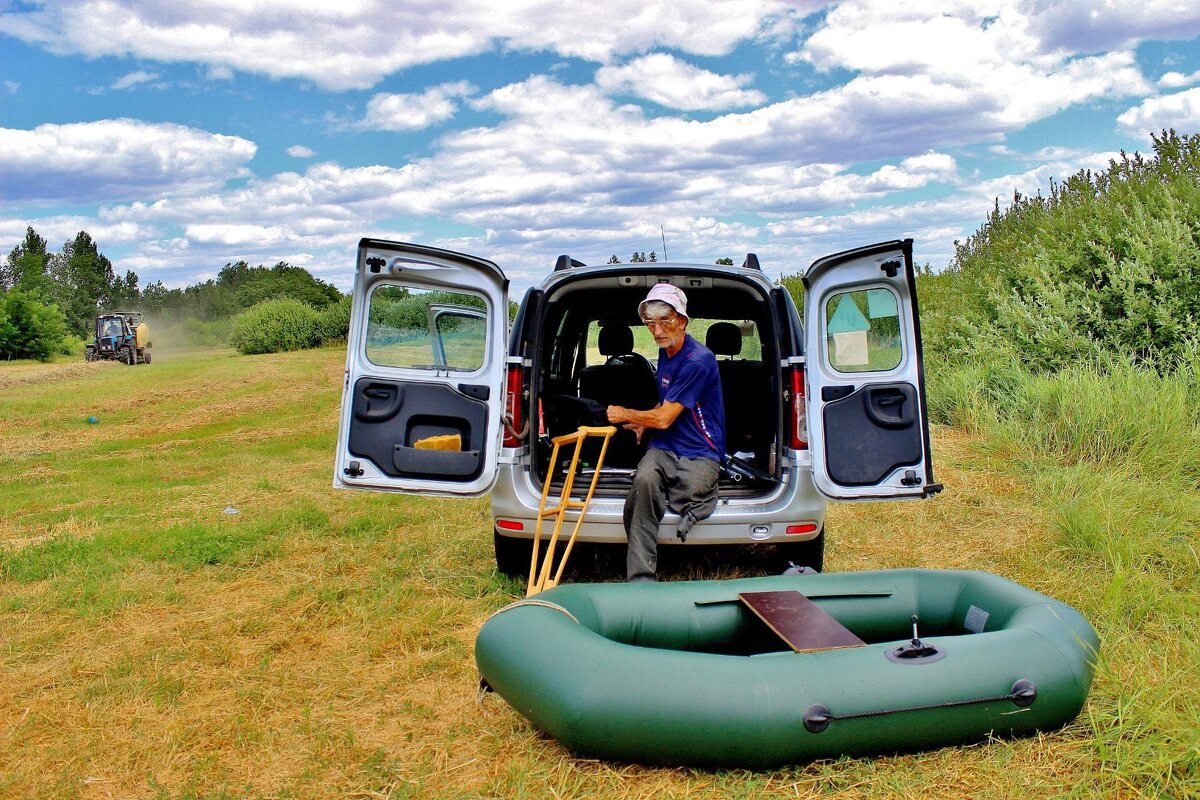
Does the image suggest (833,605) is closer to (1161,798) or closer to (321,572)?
(1161,798)

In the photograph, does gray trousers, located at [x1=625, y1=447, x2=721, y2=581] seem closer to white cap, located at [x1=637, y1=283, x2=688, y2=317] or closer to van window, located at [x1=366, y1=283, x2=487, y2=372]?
white cap, located at [x1=637, y1=283, x2=688, y2=317]

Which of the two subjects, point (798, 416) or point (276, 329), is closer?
point (798, 416)

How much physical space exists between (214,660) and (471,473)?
4.77ft

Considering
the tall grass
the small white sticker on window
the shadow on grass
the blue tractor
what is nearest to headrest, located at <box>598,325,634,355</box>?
the shadow on grass

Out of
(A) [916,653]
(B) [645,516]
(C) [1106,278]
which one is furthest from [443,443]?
(C) [1106,278]

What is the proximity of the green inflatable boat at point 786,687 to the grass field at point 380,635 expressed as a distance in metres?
0.14

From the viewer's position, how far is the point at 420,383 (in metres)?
4.79

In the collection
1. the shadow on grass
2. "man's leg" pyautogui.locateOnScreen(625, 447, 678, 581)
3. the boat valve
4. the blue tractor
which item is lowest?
the shadow on grass

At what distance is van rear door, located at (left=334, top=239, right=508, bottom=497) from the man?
2.29ft

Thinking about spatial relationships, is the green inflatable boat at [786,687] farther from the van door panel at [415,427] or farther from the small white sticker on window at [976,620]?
the van door panel at [415,427]

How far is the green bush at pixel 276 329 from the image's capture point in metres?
44.5

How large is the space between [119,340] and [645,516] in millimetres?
34557

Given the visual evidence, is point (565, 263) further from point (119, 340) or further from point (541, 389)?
point (119, 340)

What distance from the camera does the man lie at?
179 inches
